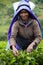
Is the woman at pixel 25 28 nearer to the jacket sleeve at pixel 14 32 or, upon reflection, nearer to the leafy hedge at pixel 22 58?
the jacket sleeve at pixel 14 32

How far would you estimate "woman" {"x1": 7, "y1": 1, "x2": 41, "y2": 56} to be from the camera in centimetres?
413

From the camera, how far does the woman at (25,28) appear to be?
163 inches

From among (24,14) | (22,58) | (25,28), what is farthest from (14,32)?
(22,58)

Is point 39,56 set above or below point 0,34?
above

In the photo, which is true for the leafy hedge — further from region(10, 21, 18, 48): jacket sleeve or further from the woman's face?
the woman's face

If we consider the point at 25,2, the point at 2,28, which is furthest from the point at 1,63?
the point at 2,28

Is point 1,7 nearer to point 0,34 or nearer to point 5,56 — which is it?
point 0,34

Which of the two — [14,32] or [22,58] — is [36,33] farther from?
[22,58]

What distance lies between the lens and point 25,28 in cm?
415

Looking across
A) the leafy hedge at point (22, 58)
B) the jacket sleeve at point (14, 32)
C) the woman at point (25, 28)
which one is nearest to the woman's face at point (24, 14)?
the woman at point (25, 28)

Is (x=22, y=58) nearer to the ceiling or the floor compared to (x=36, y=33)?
nearer to the floor

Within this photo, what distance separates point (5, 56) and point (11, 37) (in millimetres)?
610

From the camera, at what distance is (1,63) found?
3389 mm

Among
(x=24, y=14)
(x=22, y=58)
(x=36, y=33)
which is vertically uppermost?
(x=24, y=14)
